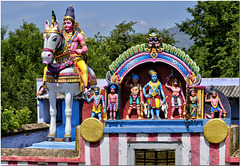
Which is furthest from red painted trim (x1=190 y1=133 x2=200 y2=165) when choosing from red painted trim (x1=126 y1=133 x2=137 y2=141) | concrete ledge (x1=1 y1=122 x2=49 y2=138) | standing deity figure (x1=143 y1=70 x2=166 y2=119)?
concrete ledge (x1=1 y1=122 x2=49 y2=138)

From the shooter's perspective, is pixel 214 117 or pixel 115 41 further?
pixel 115 41

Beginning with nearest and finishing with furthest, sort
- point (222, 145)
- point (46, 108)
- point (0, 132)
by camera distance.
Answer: point (222, 145)
point (0, 132)
point (46, 108)

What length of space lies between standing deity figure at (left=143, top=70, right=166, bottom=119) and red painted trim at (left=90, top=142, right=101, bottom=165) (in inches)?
68.1

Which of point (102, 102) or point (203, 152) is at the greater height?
point (102, 102)

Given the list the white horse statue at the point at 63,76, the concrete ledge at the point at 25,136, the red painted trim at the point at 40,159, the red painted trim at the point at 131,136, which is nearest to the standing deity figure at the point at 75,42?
the white horse statue at the point at 63,76

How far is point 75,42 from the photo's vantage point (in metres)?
13.0

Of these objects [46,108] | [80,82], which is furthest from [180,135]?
[46,108]

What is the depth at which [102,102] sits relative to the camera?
36.5ft

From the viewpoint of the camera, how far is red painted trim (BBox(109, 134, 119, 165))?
34.5ft

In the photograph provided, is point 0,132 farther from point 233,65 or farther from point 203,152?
point 233,65

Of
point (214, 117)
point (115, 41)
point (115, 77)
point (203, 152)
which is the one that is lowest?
point (203, 152)

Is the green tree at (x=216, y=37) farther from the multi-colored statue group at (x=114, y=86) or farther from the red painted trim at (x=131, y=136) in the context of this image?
the red painted trim at (x=131, y=136)

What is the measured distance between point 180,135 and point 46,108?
1275 centimetres

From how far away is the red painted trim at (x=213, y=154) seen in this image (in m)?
10.1
